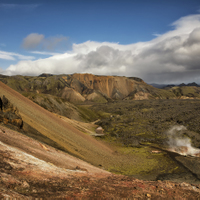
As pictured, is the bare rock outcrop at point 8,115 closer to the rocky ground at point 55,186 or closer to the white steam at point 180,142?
the rocky ground at point 55,186

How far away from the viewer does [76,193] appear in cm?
1103

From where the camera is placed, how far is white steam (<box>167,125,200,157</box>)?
42969 millimetres

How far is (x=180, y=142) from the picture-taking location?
50281mm

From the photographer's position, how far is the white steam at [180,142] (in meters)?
43.0

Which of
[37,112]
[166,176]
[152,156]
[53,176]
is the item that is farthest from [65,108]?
[53,176]

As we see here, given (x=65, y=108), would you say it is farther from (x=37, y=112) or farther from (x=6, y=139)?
(x=6, y=139)

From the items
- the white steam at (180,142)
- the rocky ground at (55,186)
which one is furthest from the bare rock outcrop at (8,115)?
the white steam at (180,142)

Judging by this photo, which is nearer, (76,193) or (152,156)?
(76,193)

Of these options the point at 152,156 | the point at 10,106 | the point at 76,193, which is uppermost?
the point at 10,106

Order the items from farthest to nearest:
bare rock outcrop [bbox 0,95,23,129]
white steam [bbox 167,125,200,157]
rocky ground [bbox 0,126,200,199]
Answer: white steam [bbox 167,125,200,157] → bare rock outcrop [bbox 0,95,23,129] → rocky ground [bbox 0,126,200,199]

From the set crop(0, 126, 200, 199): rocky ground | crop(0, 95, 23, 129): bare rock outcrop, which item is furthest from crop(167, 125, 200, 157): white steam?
crop(0, 95, 23, 129): bare rock outcrop

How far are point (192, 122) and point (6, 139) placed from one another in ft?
238

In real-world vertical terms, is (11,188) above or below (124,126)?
above

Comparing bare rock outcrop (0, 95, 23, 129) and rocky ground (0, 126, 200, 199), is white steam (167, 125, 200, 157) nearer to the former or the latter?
rocky ground (0, 126, 200, 199)
